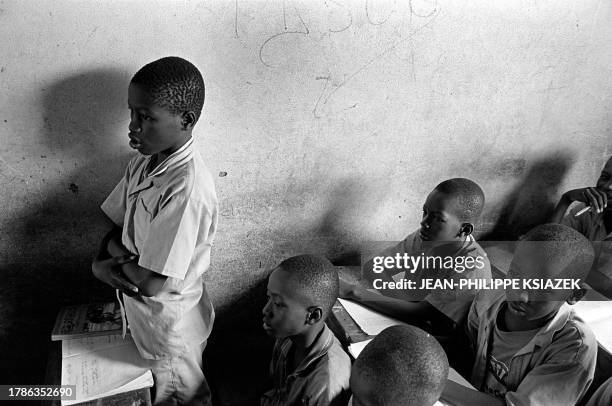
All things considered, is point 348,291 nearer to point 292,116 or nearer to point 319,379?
point 319,379

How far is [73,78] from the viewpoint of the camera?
1703 mm

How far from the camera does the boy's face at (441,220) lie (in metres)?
2.15

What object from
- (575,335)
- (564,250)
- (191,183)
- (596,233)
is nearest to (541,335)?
(575,335)

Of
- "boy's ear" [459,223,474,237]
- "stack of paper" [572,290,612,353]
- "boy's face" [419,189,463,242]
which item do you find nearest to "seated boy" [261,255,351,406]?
"boy's face" [419,189,463,242]

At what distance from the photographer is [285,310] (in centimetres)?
165

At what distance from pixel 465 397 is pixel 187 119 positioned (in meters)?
1.20

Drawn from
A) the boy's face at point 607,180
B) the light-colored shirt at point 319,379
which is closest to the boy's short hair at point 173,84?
the light-colored shirt at point 319,379

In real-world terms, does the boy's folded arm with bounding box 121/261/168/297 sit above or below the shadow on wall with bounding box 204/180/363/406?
above

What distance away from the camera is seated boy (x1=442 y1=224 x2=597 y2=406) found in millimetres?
1521

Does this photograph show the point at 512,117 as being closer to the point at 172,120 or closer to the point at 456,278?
the point at 456,278

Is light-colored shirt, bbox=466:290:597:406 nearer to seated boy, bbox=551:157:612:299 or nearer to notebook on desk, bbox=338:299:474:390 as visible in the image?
notebook on desk, bbox=338:299:474:390

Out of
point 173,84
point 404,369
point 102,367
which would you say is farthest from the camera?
point 102,367

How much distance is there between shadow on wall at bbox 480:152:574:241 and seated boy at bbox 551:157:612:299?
10 cm

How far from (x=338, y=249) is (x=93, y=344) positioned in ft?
3.83
